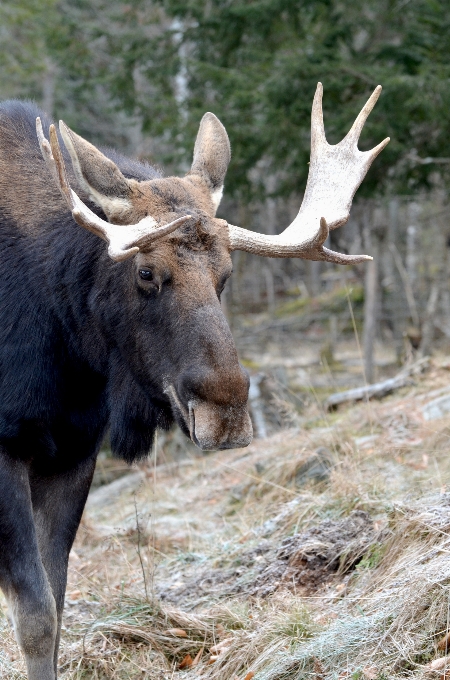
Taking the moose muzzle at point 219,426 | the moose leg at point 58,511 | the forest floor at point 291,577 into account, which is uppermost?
the moose muzzle at point 219,426

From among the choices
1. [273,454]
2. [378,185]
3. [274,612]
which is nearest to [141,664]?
[274,612]

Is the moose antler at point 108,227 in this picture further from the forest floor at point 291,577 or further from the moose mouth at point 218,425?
the forest floor at point 291,577

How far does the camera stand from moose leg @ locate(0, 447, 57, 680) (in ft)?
13.3

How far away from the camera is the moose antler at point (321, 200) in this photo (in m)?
4.42

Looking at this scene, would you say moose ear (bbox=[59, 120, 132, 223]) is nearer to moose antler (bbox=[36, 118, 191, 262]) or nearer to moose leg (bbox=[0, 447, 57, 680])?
moose antler (bbox=[36, 118, 191, 262])

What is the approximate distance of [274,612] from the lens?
4.48 meters

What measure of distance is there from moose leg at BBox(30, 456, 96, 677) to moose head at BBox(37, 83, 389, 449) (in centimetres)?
90

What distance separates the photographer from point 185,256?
13.2ft

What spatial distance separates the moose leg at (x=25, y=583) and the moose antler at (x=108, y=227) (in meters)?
1.30

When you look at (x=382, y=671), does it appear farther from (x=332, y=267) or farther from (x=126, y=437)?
(x=332, y=267)

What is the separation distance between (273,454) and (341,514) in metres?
2.40

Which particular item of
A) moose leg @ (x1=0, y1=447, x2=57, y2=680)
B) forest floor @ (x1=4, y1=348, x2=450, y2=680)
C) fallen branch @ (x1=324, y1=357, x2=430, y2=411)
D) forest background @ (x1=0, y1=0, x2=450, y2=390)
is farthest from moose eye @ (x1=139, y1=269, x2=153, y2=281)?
fallen branch @ (x1=324, y1=357, x2=430, y2=411)

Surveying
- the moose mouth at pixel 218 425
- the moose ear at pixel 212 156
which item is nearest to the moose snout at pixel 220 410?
the moose mouth at pixel 218 425

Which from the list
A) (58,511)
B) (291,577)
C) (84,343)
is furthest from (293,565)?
(84,343)
